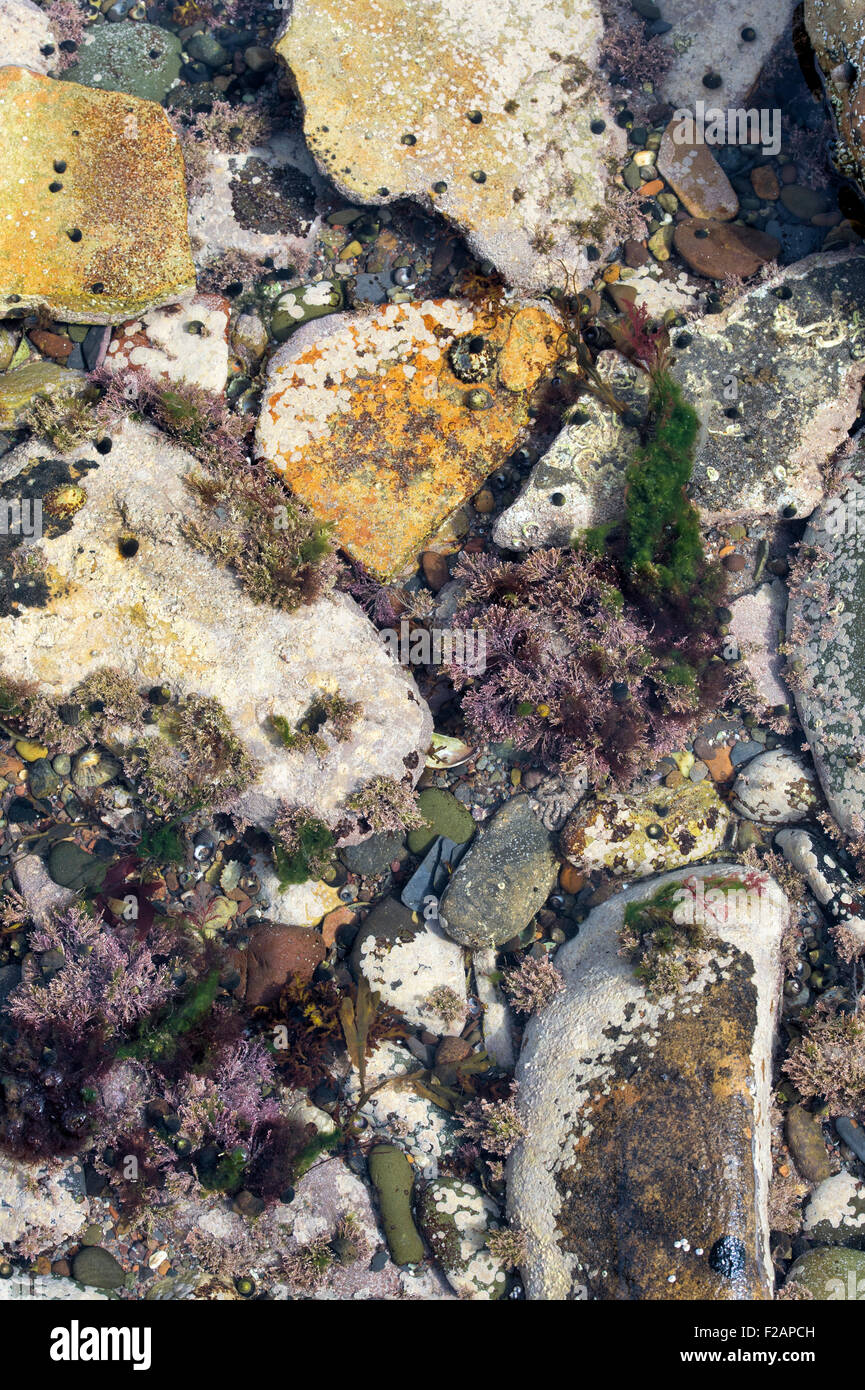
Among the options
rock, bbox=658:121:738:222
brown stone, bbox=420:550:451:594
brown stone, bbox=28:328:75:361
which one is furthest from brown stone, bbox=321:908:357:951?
rock, bbox=658:121:738:222

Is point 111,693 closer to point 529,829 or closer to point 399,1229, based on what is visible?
point 529,829

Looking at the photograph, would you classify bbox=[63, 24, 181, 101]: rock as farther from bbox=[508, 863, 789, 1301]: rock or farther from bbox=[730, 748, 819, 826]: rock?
bbox=[508, 863, 789, 1301]: rock

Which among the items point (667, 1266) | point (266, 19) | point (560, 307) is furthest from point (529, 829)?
point (266, 19)

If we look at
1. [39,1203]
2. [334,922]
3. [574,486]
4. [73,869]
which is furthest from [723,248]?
[39,1203]

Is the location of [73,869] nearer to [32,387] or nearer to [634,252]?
[32,387]

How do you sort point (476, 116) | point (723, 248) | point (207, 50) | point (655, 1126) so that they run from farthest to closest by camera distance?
point (207, 50), point (723, 248), point (476, 116), point (655, 1126)

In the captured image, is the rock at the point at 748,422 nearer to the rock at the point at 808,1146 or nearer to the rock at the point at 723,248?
the rock at the point at 723,248
